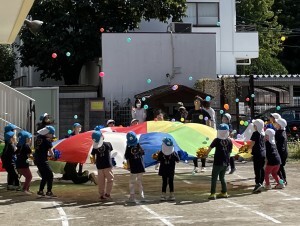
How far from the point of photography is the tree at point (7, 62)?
132ft

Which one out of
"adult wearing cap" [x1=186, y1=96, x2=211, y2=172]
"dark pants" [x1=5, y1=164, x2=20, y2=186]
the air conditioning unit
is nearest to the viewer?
"dark pants" [x1=5, y1=164, x2=20, y2=186]

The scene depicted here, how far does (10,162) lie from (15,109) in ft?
18.1

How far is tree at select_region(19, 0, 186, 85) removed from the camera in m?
28.3

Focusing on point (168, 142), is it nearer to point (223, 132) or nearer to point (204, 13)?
point (223, 132)

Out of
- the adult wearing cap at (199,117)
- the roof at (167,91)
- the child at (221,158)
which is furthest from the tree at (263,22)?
the child at (221,158)

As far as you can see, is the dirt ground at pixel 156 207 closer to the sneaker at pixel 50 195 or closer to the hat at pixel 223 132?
the sneaker at pixel 50 195

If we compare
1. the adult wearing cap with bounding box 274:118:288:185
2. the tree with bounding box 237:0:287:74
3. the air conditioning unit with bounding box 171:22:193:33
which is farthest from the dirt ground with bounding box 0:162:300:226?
the tree with bounding box 237:0:287:74

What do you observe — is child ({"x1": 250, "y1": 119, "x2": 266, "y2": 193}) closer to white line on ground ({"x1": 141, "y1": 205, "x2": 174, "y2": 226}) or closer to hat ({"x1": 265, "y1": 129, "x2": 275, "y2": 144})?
hat ({"x1": 265, "y1": 129, "x2": 275, "y2": 144})

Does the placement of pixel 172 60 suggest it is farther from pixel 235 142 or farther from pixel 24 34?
pixel 235 142

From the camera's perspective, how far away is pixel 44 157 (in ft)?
42.9

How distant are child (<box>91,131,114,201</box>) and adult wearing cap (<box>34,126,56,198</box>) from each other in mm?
1108

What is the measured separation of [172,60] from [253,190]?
1346cm

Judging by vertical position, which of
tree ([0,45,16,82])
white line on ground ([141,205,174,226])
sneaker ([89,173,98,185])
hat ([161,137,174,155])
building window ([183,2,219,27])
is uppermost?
building window ([183,2,219,27])

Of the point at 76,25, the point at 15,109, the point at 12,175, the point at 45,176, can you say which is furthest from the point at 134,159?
the point at 76,25
